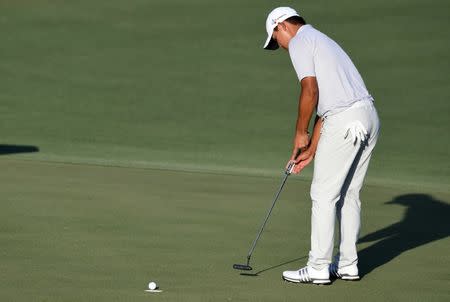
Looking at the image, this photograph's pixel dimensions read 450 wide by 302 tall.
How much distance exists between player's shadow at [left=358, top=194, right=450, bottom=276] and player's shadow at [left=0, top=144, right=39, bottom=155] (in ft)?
18.8

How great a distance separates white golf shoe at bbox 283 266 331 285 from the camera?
848 cm

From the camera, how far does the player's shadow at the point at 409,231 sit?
984cm

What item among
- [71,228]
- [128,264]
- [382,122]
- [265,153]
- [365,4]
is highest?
[365,4]

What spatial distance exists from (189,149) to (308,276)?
949 cm

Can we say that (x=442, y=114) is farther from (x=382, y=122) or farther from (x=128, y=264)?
(x=128, y=264)

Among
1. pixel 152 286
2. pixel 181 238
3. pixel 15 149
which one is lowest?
pixel 152 286

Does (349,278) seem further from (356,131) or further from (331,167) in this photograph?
(356,131)

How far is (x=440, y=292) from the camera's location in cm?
834

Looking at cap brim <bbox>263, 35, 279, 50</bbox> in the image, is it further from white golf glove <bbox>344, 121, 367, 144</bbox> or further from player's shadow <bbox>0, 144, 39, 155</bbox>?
player's shadow <bbox>0, 144, 39, 155</bbox>

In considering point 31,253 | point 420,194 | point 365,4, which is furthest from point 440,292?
point 365,4

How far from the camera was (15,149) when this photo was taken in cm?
1677

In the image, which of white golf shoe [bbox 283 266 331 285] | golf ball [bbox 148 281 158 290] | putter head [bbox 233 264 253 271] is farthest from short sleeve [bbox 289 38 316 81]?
golf ball [bbox 148 281 158 290]

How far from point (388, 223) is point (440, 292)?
10.6 ft

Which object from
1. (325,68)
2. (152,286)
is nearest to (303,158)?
(325,68)
